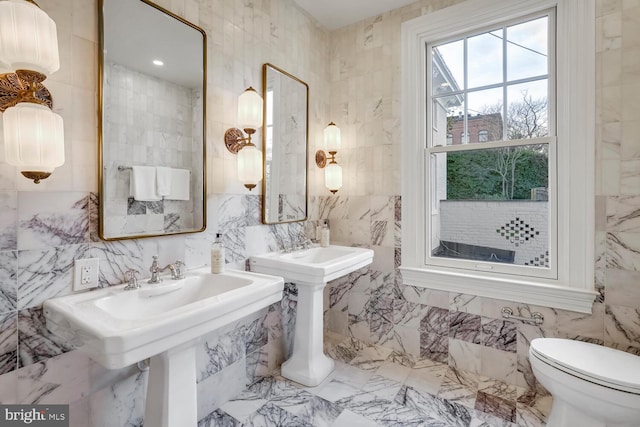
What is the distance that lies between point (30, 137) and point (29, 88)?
164mm

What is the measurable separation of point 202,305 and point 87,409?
27.7 inches

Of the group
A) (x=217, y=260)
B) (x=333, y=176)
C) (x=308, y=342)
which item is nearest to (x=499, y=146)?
(x=333, y=176)

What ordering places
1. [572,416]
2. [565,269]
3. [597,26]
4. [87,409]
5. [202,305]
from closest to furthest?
[202,305], [87,409], [572,416], [597,26], [565,269]

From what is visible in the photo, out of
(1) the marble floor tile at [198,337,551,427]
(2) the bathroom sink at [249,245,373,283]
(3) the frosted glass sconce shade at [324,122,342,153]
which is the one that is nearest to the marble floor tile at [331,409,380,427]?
(1) the marble floor tile at [198,337,551,427]

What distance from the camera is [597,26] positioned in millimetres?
1759

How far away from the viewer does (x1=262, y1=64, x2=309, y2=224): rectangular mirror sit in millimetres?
2139

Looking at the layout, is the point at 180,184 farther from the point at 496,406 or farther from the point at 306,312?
the point at 496,406

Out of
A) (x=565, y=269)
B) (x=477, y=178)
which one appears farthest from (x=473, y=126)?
(x=565, y=269)

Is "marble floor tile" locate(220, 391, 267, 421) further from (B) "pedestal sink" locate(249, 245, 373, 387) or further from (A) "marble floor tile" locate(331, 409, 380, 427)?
(A) "marble floor tile" locate(331, 409, 380, 427)

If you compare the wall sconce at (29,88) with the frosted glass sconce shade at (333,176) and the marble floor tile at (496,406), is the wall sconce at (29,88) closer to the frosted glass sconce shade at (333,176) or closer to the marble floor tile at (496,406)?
the frosted glass sconce shade at (333,176)

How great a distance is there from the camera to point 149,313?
1317mm

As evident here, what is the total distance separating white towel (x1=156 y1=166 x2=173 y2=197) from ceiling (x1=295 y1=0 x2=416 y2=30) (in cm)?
170

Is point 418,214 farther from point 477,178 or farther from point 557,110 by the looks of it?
point 557,110

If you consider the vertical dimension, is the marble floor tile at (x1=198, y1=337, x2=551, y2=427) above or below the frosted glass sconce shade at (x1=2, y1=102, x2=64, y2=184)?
below
